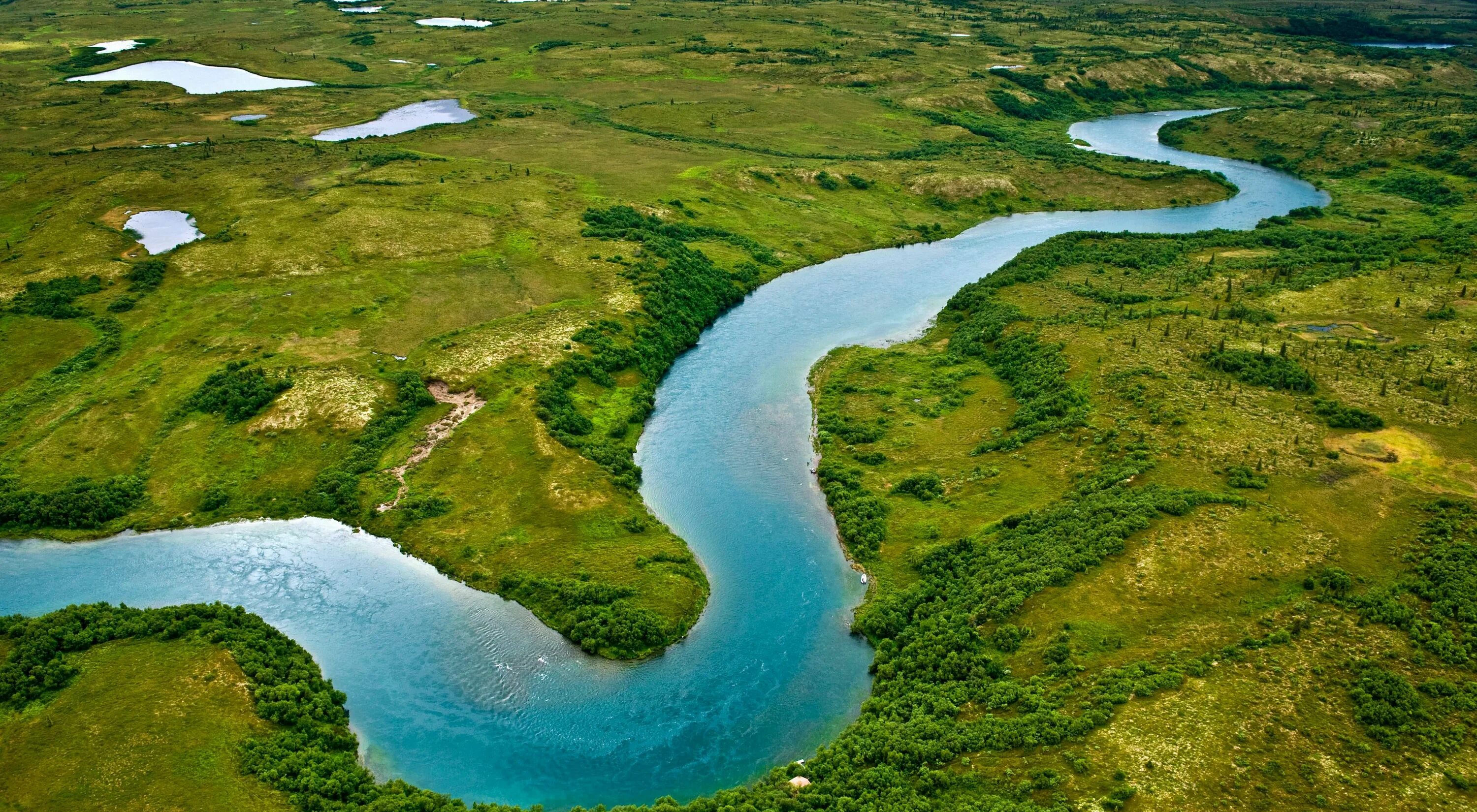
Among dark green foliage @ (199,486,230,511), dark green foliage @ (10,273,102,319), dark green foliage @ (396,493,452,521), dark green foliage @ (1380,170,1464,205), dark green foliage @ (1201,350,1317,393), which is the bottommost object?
dark green foliage @ (199,486,230,511)

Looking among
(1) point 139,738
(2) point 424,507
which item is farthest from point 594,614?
(1) point 139,738

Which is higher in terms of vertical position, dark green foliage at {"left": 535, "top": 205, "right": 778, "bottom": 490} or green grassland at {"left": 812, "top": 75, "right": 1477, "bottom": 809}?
green grassland at {"left": 812, "top": 75, "right": 1477, "bottom": 809}

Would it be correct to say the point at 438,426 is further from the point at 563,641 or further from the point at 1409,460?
the point at 1409,460

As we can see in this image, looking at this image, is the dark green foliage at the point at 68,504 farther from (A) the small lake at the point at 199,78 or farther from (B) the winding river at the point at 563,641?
(A) the small lake at the point at 199,78

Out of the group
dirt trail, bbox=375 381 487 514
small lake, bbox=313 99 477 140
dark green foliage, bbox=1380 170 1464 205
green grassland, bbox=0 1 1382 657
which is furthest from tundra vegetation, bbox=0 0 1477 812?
small lake, bbox=313 99 477 140

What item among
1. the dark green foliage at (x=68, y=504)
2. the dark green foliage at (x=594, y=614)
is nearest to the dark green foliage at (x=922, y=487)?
the dark green foliage at (x=594, y=614)

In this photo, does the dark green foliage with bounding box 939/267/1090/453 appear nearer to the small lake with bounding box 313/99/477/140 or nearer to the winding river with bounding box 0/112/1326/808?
the winding river with bounding box 0/112/1326/808
